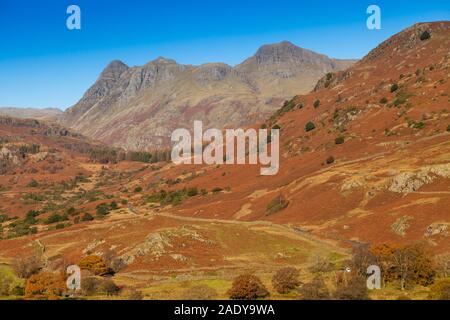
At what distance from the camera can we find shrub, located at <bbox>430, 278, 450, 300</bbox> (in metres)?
40.2

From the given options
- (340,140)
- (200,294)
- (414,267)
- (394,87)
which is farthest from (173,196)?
(200,294)

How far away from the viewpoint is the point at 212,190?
159000mm

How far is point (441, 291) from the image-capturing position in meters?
40.9

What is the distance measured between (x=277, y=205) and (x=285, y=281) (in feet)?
200

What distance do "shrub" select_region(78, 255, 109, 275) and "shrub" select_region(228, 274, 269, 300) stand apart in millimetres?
28205

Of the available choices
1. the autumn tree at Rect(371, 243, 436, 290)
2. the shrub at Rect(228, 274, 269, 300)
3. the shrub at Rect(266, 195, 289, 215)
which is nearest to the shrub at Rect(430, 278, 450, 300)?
the autumn tree at Rect(371, 243, 436, 290)

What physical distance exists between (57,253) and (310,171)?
77.6 m

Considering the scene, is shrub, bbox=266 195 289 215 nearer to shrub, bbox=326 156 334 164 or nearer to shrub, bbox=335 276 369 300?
shrub, bbox=326 156 334 164

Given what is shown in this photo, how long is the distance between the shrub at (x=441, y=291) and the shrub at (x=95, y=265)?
159 ft

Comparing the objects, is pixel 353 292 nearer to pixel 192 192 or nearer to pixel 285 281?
pixel 285 281

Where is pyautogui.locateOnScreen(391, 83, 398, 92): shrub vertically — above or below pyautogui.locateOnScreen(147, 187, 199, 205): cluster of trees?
above

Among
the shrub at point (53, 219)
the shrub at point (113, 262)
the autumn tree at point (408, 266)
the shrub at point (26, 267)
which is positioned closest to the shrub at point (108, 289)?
the shrub at point (113, 262)

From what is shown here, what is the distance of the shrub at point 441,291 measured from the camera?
40250 millimetres
